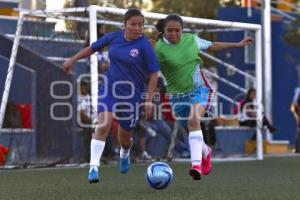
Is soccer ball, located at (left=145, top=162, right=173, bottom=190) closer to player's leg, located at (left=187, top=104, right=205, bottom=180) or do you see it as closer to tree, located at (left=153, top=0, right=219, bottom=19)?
player's leg, located at (left=187, top=104, right=205, bottom=180)

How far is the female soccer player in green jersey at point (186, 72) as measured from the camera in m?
10.5

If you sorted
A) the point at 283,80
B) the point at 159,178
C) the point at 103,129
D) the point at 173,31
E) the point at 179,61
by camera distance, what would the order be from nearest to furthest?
the point at 159,178 < the point at 103,129 < the point at 173,31 < the point at 179,61 < the point at 283,80

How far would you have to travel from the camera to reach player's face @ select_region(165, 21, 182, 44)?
1045 cm

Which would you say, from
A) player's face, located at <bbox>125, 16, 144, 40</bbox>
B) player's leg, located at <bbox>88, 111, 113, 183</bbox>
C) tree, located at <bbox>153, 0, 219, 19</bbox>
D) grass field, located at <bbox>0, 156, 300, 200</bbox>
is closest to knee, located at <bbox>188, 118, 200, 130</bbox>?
grass field, located at <bbox>0, 156, 300, 200</bbox>

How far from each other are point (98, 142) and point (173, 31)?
5.16 ft

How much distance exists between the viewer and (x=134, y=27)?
991cm

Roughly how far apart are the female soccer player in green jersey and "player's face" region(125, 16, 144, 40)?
593 mm

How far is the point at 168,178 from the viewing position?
9109 mm

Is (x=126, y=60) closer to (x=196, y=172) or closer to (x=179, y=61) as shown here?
(x=179, y=61)

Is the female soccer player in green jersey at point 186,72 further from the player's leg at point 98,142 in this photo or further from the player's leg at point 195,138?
the player's leg at point 98,142

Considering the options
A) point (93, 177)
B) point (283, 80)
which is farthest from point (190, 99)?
point (283, 80)

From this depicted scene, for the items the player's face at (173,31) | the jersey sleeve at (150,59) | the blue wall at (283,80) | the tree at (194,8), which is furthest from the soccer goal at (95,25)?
the tree at (194,8)

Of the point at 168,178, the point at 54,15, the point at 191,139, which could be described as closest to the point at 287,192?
the point at 168,178

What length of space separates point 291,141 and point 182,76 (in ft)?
50.0
